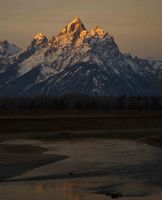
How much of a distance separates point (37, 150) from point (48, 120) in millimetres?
52986

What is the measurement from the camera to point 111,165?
173 ft

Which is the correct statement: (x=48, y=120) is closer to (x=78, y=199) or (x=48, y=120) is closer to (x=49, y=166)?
(x=49, y=166)

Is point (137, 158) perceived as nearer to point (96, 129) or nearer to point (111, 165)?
point (111, 165)

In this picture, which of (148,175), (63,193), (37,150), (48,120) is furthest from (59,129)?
(63,193)

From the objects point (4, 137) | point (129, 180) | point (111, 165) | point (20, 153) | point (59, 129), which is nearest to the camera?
point (129, 180)

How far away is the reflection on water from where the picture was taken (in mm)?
37844

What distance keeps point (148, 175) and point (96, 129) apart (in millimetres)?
71313

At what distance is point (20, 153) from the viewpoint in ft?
214

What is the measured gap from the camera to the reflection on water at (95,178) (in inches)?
1490

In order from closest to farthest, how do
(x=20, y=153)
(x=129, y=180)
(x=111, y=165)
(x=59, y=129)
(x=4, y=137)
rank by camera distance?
(x=129, y=180), (x=111, y=165), (x=20, y=153), (x=4, y=137), (x=59, y=129)

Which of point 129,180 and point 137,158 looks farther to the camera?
point 137,158

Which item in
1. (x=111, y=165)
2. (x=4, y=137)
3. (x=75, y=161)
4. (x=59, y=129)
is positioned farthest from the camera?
(x=59, y=129)

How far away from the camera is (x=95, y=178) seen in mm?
44500

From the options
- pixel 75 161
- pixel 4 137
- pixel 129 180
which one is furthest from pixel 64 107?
pixel 129 180
